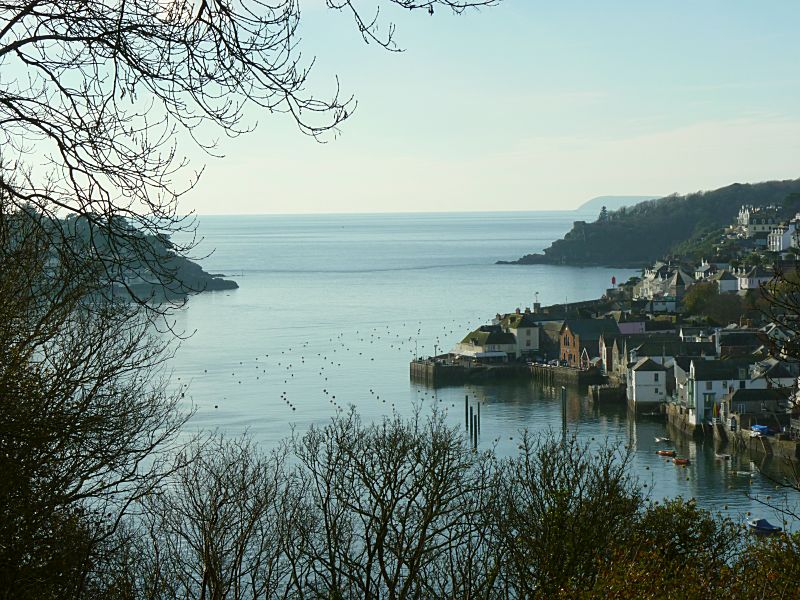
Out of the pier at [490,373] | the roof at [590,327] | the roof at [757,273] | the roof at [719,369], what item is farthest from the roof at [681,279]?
the roof at [719,369]

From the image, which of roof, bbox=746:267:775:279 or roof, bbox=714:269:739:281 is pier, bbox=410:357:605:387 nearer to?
roof, bbox=746:267:775:279

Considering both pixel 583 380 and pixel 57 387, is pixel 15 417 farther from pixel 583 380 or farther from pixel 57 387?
pixel 583 380

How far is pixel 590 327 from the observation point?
110ft

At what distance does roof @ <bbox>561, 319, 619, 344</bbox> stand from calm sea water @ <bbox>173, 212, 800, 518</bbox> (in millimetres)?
3874

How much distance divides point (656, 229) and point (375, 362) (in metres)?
62.6

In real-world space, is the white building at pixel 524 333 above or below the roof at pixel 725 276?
below

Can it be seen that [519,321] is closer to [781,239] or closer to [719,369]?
[719,369]

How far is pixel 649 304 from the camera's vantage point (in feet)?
131

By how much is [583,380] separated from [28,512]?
88.8 ft

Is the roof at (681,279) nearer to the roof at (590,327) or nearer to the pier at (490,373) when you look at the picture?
the roof at (590,327)

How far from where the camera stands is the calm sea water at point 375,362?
66.0 feet

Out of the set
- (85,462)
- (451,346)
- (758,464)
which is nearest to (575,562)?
(85,462)

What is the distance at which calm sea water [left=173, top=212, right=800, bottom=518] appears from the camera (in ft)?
66.0

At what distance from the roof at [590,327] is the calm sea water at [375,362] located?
3874mm
